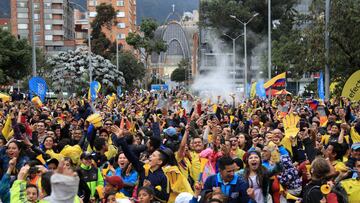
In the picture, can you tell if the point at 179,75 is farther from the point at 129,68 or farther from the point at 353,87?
the point at 353,87

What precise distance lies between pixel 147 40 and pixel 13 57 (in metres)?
29.6

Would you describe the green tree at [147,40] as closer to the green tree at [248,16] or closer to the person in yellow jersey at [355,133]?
the green tree at [248,16]

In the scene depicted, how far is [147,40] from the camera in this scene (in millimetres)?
76875

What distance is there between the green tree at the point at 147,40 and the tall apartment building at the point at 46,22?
99.5ft

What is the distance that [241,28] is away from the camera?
70.9 meters

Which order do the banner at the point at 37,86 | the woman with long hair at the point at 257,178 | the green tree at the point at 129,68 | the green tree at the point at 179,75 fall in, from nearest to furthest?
the woman with long hair at the point at 257,178
the banner at the point at 37,86
the green tree at the point at 129,68
the green tree at the point at 179,75

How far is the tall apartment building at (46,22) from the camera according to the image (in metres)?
104

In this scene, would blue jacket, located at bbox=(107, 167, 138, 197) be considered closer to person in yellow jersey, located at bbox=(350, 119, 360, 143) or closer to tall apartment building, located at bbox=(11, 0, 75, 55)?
person in yellow jersey, located at bbox=(350, 119, 360, 143)

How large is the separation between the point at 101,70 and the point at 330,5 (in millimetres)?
33547

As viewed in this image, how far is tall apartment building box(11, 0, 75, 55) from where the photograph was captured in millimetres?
104500

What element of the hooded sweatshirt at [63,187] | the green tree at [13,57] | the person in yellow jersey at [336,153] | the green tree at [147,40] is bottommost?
the person in yellow jersey at [336,153]

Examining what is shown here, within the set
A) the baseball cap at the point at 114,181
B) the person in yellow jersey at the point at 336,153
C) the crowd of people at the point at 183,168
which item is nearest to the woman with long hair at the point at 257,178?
the crowd of people at the point at 183,168

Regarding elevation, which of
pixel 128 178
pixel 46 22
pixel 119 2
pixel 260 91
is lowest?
pixel 260 91

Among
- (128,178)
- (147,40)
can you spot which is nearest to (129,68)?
(147,40)
